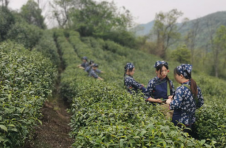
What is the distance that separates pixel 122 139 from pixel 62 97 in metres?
6.22

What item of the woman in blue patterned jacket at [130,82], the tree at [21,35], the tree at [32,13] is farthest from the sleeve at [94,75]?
the tree at [32,13]

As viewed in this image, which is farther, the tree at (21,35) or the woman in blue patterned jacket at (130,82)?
the tree at (21,35)

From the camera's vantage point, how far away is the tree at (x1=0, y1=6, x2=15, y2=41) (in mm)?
12106

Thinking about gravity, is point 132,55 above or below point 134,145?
above

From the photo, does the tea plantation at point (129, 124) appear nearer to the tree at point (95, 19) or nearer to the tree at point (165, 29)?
the tree at point (95, 19)

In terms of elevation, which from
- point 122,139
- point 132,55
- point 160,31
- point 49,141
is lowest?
point 49,141

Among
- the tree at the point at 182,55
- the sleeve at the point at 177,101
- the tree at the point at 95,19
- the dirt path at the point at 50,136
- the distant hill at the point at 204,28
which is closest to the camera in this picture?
the sleeve at the point at 177,101

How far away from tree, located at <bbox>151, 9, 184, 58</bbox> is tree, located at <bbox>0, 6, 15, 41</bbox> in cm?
2606

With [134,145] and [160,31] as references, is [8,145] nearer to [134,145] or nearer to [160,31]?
[134,145]

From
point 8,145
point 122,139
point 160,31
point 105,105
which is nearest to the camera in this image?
point 122,139

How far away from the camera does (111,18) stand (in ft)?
93.8

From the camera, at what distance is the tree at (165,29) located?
3328 cm

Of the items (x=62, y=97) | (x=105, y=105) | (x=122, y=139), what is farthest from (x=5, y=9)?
(x=122, y=139)

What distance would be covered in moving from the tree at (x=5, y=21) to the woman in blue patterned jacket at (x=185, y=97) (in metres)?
12.5
